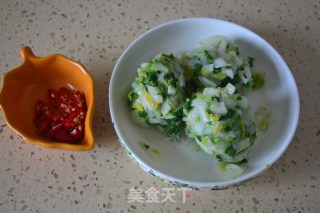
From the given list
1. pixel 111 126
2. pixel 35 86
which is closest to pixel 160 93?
pixel 111 126

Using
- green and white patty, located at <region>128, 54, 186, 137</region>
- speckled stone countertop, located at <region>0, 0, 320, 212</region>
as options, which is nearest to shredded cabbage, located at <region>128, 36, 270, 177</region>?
green and white patty, located at <region>128, 54, 186, 137</region>

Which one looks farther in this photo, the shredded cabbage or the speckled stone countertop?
the speckled stone countertop

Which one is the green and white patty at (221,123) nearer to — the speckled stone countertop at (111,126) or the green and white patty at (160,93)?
the green and white patty at (160,93)

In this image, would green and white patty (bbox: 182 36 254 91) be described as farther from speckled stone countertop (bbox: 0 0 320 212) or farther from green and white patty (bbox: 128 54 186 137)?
speckled stone countertop (bbox: 0 0 320 212)

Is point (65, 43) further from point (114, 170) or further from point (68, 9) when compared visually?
point (114, 170)

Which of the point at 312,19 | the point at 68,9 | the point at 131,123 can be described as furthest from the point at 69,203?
the point at 312,19

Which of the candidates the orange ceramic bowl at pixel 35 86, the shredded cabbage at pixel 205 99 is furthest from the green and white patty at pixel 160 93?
the orange ceramic bowl at pixel 35 86

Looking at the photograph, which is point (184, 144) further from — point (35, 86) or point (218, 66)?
point (35, 86)
